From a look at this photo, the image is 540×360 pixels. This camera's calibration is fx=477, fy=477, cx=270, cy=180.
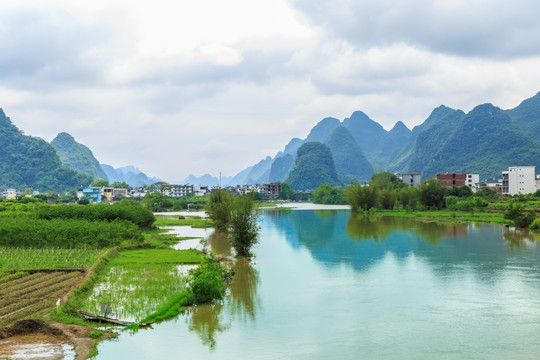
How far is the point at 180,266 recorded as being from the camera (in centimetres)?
1720

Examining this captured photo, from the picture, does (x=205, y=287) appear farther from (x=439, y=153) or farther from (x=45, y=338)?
(x=439, y=153)

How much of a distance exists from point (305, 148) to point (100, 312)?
153131mm

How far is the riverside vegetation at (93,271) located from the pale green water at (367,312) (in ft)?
3.18

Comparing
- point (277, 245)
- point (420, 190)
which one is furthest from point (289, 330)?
point (420, 190)

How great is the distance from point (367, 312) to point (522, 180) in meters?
58.5

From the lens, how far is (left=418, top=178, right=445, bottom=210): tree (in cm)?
4781

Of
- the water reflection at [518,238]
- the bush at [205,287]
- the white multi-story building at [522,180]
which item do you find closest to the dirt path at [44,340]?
the bush at [205,287]


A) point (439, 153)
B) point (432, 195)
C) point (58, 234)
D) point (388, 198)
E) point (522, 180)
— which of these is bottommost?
point (58, 234)

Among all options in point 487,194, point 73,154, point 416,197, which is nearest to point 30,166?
point 73,154

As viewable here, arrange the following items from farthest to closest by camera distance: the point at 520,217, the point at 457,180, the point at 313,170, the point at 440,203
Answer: the point at 313,170
the point at 457,180
the point at 440,203
the point at 520,217

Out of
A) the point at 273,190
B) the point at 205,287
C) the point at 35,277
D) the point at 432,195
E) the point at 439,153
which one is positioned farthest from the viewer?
the point at 439,153

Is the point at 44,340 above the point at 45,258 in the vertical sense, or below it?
below

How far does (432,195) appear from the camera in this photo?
47.9 m

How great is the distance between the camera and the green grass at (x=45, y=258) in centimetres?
1595
